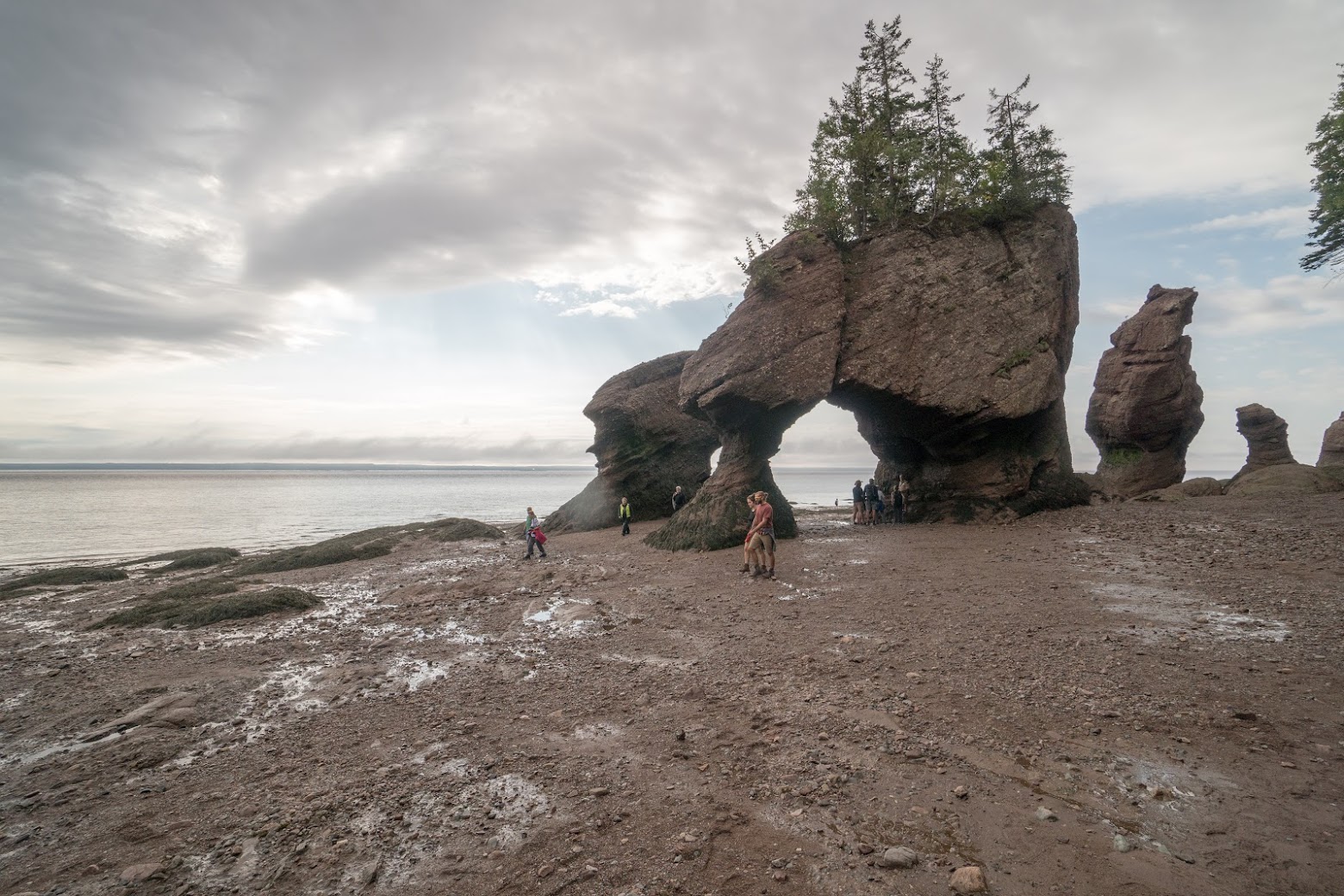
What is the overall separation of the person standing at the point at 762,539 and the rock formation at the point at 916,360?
4.99 m

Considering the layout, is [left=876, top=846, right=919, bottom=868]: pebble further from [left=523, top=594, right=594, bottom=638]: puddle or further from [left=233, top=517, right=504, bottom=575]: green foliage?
[left=233, top=517, right=504, bottom=575]: green foliage

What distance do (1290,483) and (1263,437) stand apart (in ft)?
56.0

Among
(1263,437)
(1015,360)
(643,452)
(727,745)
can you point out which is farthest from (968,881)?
(1263,437)

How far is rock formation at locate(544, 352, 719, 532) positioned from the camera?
33906mm

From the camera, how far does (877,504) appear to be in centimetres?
2755

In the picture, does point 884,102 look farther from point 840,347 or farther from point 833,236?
point 840,347

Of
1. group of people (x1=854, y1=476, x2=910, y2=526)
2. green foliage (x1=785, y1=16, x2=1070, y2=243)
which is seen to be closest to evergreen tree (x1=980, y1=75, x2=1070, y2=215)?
green foliage (x1=785, y1=16, x2=1070, y2=243)

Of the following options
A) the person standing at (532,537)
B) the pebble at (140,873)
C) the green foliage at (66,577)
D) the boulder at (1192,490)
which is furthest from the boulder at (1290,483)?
the green foliage at (66,577)

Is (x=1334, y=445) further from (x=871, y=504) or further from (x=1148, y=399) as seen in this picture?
(x=871, y=504)

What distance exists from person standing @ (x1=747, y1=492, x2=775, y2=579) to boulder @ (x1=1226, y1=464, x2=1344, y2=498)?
58.7ft

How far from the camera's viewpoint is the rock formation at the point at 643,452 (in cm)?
3391

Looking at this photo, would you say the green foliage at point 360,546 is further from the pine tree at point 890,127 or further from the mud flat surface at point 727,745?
the pine tree at point 890,127

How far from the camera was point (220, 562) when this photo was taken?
2566cm

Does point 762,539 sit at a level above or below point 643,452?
below
